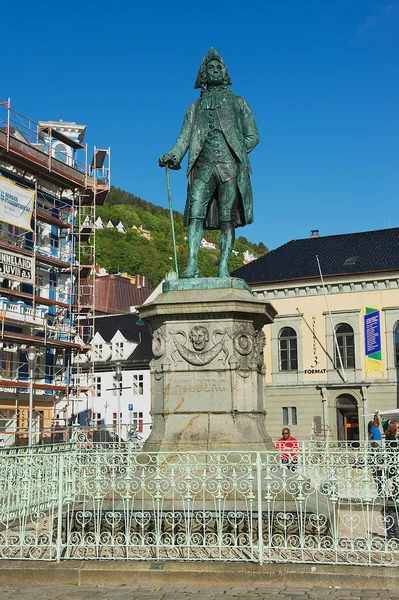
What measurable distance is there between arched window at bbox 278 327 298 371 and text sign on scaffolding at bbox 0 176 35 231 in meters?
17.3

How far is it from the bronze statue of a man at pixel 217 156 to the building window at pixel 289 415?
34.4m

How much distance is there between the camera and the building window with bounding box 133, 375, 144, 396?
56.5 metres

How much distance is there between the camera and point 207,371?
979cm

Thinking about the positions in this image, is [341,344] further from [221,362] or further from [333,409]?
[221,362]

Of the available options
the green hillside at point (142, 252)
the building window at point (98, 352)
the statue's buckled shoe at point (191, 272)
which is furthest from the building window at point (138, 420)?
the green hillside at point (142, 252)

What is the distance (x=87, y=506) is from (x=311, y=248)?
41410mm

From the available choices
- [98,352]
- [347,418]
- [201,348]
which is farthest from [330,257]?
[201,348]

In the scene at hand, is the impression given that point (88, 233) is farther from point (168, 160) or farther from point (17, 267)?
point (168, 160)

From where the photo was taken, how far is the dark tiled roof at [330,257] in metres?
44.1

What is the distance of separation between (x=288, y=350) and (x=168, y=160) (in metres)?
35.1

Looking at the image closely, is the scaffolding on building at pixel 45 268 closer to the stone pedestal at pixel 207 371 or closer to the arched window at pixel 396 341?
the arched window at pixel 396 341

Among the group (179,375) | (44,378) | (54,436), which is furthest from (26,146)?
(179,375)

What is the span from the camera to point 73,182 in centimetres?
4159

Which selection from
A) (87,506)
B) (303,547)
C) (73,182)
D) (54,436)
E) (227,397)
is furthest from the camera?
(73,182)
